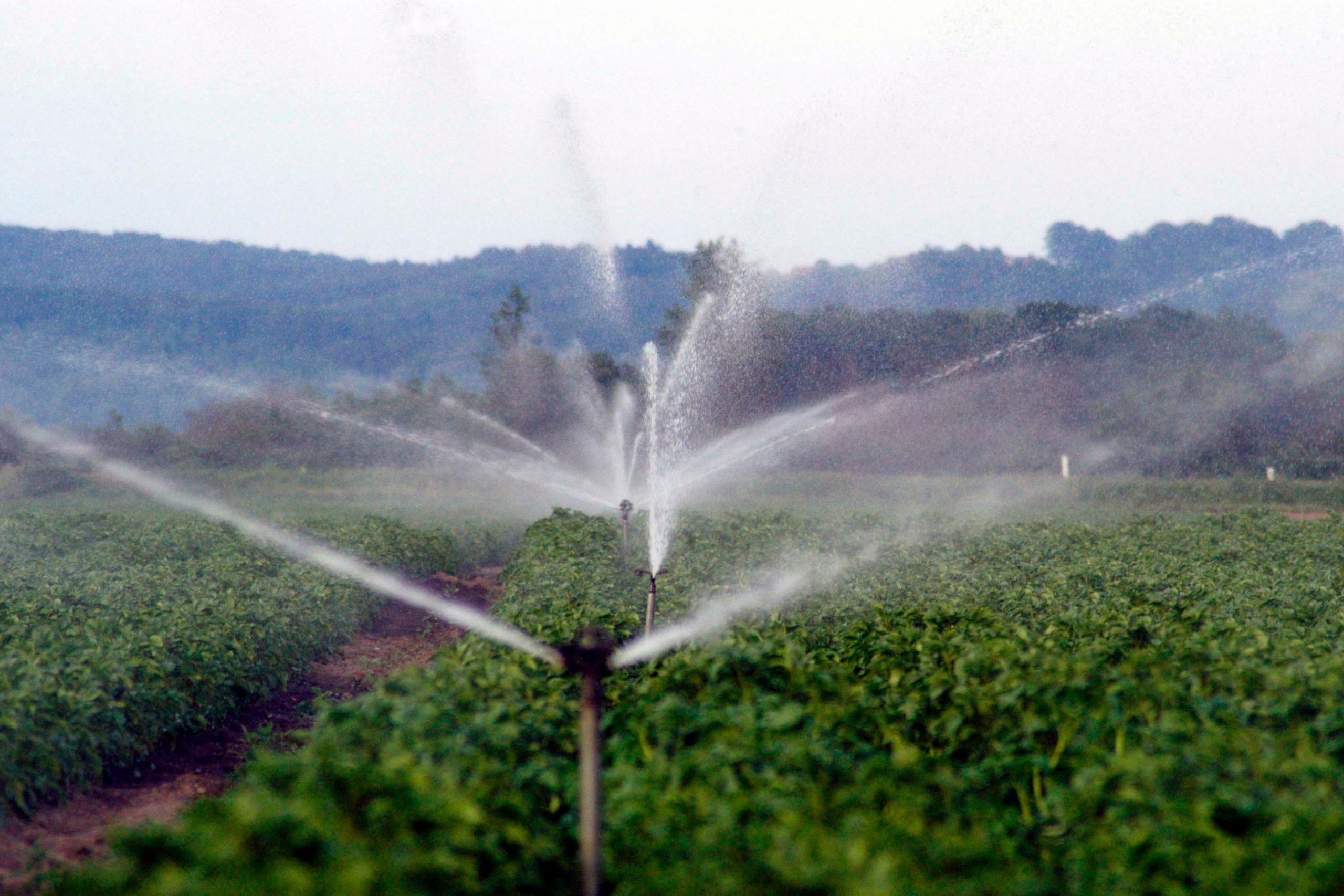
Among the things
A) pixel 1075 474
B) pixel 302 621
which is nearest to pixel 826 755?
pixel 302 621

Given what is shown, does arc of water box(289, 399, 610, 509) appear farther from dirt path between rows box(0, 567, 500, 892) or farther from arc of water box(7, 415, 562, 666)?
dirt path between rows box(0, 567, 500, 892)

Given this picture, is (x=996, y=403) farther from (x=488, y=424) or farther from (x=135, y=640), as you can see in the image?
(x=135, y=640)

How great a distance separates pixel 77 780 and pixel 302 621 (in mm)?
4736

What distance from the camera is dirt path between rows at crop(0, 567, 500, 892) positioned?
629 centimetres

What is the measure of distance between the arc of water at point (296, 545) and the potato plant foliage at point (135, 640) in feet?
1.90

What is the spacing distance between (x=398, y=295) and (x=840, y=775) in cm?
14968

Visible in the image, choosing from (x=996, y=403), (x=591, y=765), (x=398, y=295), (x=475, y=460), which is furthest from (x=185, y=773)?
(x=398, y=295)

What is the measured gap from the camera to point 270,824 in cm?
310

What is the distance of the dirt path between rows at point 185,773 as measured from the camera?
6.29m

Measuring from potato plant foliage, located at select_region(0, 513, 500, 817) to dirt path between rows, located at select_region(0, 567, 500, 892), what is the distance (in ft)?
0.46

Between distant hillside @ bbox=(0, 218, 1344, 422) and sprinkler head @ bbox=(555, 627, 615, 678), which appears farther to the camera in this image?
distant hillside @ bbox=(0, 218, 1344, 422)

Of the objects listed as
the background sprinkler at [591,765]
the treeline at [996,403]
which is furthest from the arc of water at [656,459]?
the treeline at [996,403]

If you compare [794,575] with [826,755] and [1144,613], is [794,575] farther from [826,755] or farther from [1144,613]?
[826,755]

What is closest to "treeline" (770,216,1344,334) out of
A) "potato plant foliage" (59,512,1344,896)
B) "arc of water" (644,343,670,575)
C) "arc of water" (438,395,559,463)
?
"arc of water" (438,395,559,463)
